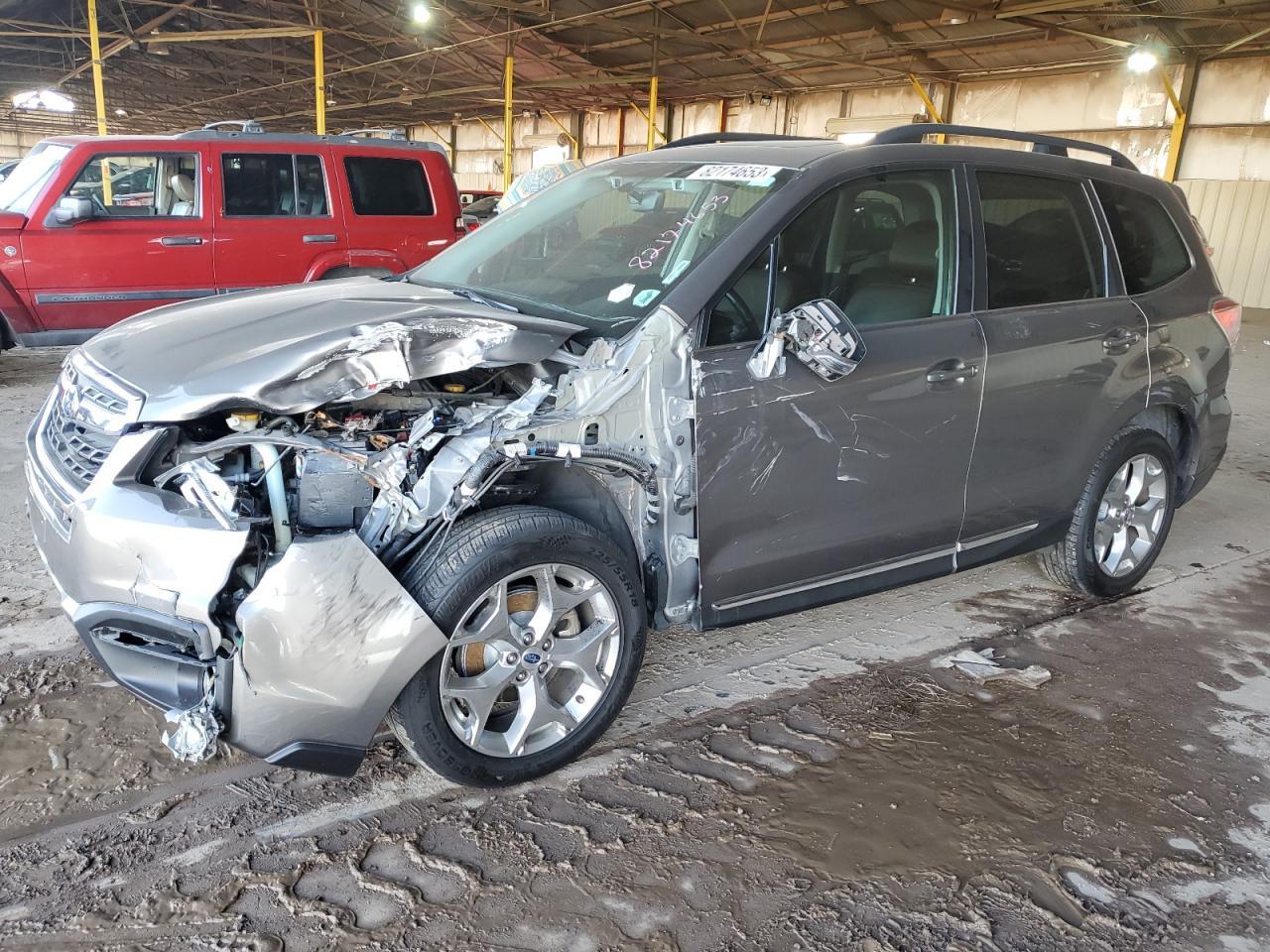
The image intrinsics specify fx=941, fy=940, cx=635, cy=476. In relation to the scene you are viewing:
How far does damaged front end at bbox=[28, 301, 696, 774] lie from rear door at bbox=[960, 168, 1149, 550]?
135 cm

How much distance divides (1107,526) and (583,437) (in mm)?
2686

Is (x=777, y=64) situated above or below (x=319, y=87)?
above

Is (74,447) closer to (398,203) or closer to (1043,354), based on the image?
(1043,354)

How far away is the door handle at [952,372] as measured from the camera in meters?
3.21

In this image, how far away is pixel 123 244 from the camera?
7117 mm

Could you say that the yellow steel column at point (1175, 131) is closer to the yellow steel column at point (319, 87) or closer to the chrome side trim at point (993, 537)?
the yellow steel column at point (319, 87)

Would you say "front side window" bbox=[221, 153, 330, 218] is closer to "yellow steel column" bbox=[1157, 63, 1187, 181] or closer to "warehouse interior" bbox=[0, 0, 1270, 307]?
"warehouse interior" bbox=[0, 0, 1270, 307]

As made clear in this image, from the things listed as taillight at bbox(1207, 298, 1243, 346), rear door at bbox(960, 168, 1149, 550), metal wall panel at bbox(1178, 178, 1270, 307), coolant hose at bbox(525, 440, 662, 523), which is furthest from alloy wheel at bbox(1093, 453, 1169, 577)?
metal wall panel at bbox(1178, 178, 1270, 307)

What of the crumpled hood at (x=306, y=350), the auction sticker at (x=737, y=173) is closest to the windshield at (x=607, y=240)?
the auction sticker at (x=737, y=173)

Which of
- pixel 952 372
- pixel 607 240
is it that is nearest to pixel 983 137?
pixel 952 372

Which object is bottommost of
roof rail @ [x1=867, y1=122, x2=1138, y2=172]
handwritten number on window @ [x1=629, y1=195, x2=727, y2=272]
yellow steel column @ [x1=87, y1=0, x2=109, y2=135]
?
handwritten number on window @ [x1=629, y1=195, x2=727, y2=272]

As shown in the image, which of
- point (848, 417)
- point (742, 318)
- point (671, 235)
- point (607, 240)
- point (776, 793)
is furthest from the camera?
point (607, 240)

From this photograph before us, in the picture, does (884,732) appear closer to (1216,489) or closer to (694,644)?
(694,644)

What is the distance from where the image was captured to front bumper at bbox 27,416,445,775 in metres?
2.22
